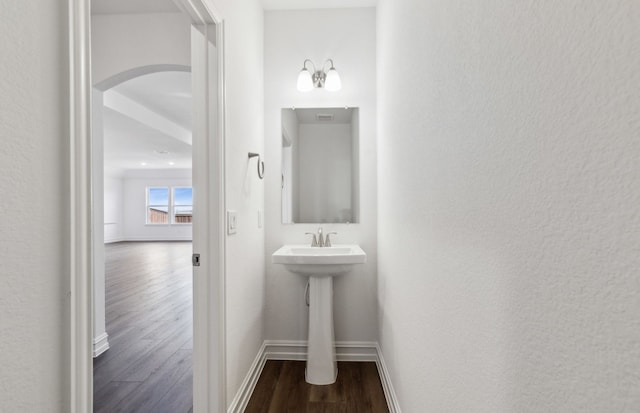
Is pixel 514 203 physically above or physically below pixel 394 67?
below

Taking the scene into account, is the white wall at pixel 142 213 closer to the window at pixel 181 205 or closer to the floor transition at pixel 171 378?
the window at pixel 181 205

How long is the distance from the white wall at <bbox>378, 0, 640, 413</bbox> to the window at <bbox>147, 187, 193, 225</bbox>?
11756 mm

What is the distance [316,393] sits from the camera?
80.4 inches

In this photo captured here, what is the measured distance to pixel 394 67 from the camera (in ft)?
5.78

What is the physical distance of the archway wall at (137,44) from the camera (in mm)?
2439

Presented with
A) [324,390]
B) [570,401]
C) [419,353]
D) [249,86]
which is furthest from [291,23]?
[570,401]

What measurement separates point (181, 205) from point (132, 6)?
33.2ft

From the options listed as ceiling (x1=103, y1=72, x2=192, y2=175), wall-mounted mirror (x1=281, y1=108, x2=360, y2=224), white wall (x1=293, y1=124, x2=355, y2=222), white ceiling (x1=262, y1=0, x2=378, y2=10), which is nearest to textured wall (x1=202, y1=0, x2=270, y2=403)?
white ceiling (x1=262, y1=0, x2=378, y2=10)

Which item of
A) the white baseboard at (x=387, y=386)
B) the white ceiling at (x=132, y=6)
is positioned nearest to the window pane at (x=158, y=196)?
the white ceiling at (x=132, y=6)

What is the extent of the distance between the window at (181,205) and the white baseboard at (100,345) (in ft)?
31.5

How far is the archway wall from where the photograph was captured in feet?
8.00

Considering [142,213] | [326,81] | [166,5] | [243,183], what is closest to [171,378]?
[243,183]

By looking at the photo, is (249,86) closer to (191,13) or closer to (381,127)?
(191,13)

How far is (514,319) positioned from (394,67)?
58.3 inches
